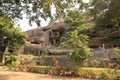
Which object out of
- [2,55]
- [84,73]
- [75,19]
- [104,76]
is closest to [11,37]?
[2,55]

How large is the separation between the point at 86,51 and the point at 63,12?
626 cm

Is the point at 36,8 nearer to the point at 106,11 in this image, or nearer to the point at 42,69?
the point at 42,69

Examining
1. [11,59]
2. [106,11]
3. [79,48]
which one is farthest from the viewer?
[106,11]

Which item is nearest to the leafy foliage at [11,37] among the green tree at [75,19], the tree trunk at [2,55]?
the tree trunk at [2,55]

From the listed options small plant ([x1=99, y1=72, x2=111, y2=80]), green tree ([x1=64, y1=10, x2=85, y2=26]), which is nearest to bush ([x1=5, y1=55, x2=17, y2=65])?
small plant ([x1=99, y1=72, x2=111, y2=80])

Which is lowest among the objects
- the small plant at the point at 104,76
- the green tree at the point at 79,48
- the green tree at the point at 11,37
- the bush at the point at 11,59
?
the small plant at the point at 104,76

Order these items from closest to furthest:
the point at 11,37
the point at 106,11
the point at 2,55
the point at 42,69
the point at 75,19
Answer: the point at 42,69 < the point at 106,11 < the point at 11,37 < the point at 2,55 < the point at 75,19

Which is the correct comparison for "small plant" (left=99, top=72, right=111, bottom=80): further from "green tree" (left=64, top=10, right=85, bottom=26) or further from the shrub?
"green tree" (left=64, top=10, right=85, bottom=26)

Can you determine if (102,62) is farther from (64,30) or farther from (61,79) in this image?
(64,30)

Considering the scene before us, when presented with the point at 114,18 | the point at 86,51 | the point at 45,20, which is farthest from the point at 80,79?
the point at 114,18

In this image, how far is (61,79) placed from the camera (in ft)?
63.3

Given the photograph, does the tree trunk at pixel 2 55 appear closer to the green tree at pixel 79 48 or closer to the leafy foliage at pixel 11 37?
the leafy foliage at pixel 11 37

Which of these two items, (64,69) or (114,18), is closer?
(64,69)

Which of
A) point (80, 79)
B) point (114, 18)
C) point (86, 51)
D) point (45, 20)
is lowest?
point (80, 79)
